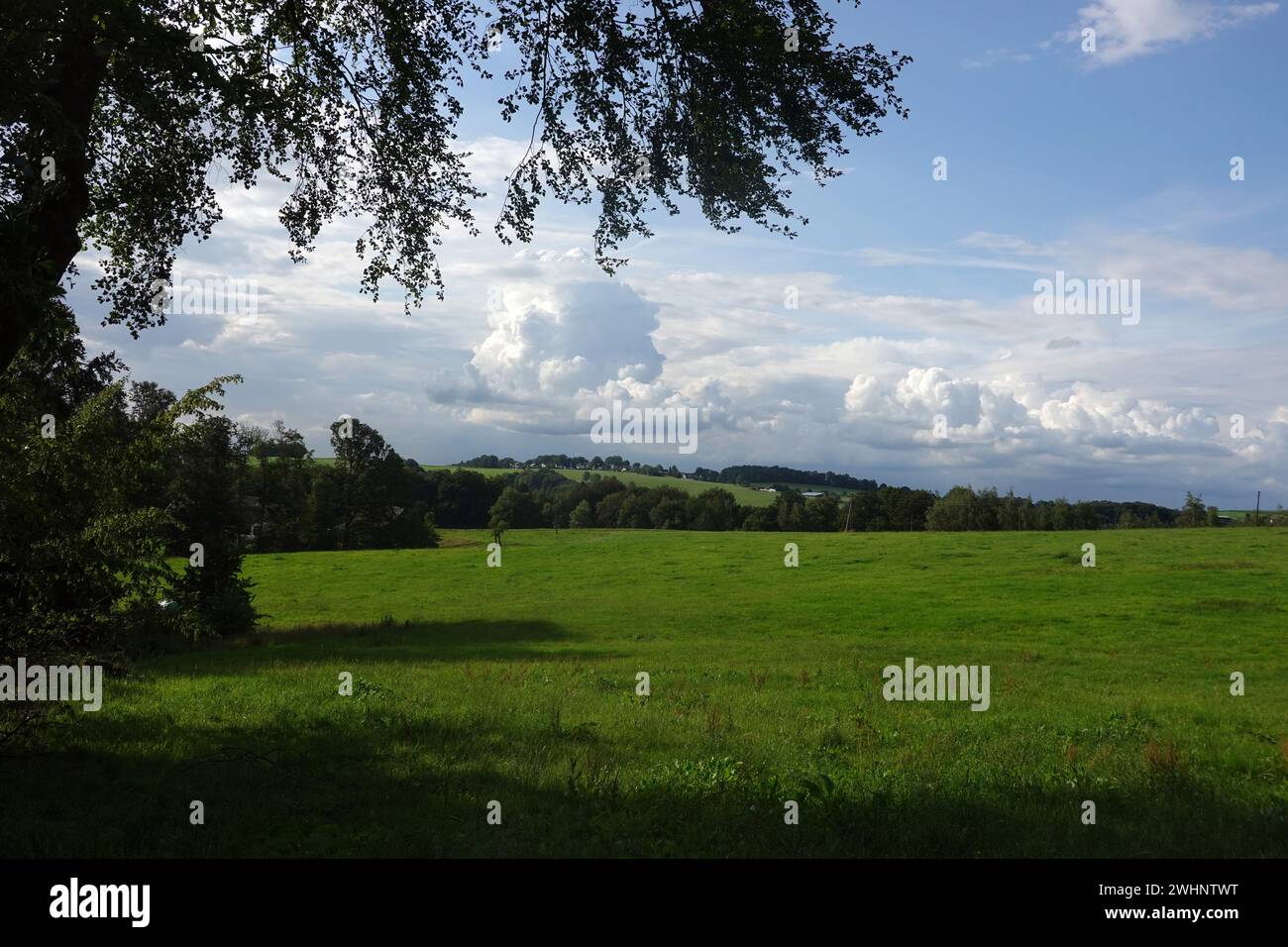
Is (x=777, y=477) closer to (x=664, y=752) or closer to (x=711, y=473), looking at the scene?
(x=711, y=473)

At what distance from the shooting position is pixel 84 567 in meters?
12.4

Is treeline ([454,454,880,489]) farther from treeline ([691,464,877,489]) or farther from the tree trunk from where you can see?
the tree trunk

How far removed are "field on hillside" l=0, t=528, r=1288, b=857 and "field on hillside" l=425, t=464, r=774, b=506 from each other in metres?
84.0

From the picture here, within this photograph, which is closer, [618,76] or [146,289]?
[618,76]

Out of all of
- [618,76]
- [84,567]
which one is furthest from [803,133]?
[84,567]

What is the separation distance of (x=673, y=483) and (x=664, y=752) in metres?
114

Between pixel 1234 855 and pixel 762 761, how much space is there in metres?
4.71

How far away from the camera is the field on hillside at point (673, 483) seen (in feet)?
383

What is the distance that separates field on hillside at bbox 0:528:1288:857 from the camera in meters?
7.45

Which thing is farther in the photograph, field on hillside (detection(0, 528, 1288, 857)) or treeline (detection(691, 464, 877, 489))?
treeline (detection(691, 464, 877, 489))

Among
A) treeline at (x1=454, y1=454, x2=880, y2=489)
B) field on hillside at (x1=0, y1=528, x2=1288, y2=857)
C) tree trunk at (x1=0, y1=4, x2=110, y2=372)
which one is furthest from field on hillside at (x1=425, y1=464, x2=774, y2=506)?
tree trunk at (x1=0, y1=4, x2=110, y2=372)

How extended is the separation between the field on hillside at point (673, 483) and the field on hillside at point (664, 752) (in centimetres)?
8400
